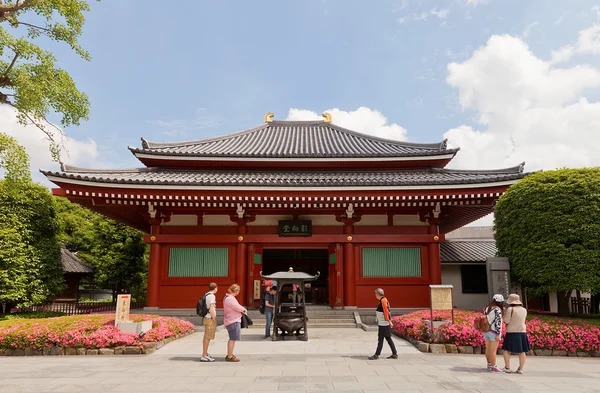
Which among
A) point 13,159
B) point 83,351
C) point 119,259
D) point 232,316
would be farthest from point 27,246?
point 232,316

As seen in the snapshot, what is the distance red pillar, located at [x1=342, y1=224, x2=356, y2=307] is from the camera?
16703mm

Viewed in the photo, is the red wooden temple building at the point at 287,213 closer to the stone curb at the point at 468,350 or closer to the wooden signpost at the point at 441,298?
the wooden signpost at the point at 441,298

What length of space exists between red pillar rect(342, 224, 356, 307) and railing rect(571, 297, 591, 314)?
975 centimetres

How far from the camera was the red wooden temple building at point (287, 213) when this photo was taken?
15.7 m

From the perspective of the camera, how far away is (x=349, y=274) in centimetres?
1681

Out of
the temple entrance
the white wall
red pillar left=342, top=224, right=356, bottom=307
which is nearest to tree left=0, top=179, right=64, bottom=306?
the temple entrance

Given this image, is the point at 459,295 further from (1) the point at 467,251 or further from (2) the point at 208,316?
(2) the point at 208,316

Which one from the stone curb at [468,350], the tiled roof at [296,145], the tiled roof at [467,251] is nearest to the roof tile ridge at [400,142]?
the tiled roof at [296,145]

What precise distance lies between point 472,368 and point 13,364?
10782 millimetres

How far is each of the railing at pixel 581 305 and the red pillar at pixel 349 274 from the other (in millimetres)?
9746

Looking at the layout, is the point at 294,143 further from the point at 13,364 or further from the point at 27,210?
the point at 13,364

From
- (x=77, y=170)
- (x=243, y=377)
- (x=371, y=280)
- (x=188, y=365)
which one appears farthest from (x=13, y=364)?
(x=371, y=280)

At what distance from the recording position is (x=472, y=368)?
27.6ft

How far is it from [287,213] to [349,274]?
398cm
